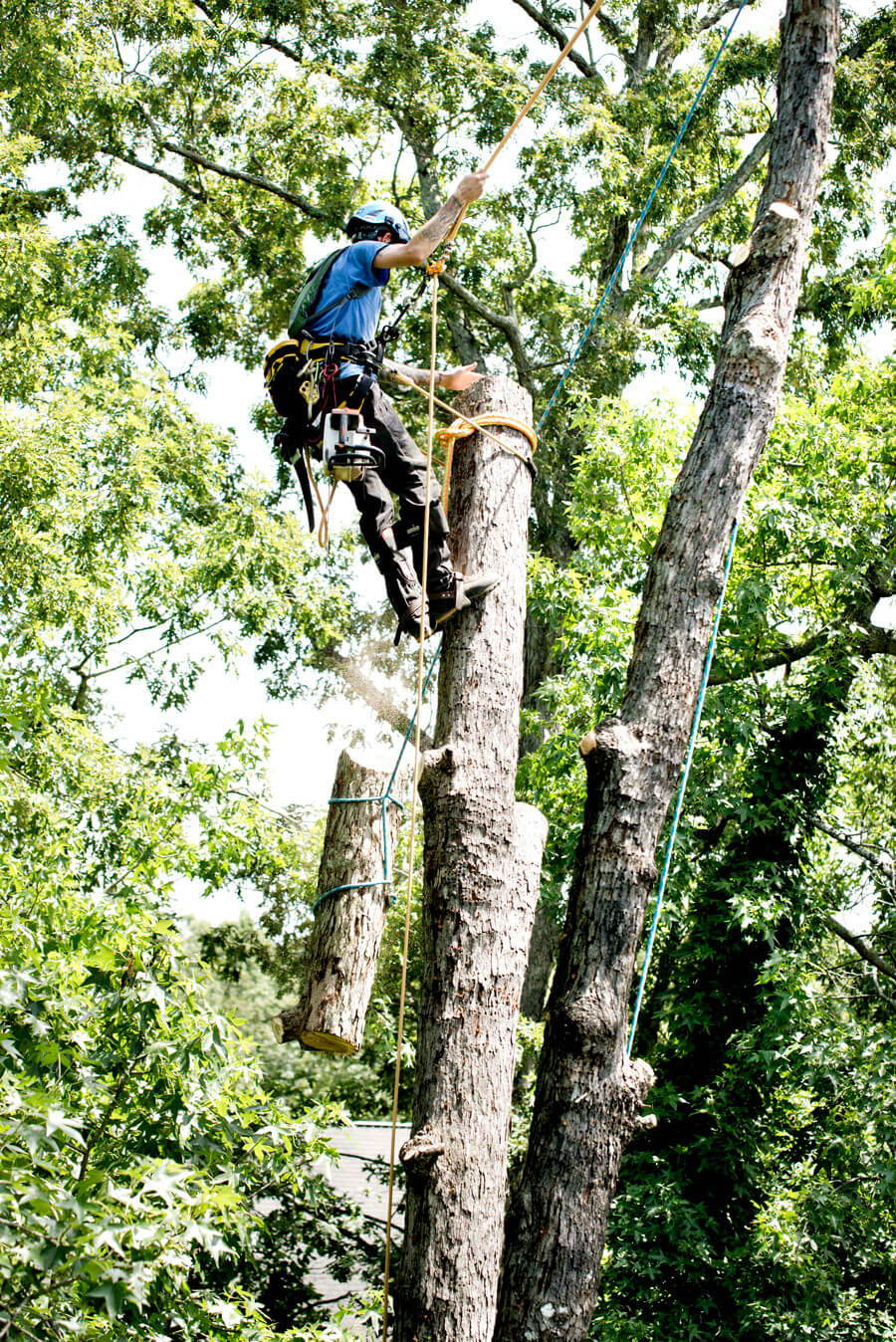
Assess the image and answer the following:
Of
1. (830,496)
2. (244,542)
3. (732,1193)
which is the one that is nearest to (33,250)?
(244,542)

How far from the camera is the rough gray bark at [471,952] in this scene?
3.07m

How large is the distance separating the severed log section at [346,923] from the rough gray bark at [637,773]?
758 mm

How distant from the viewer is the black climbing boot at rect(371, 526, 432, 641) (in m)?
4.11

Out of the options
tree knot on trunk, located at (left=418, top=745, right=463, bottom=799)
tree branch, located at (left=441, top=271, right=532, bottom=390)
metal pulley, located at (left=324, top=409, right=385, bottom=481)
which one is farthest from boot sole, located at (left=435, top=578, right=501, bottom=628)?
tree branch, located at (left=441, top=271, right=532, bottom=390)

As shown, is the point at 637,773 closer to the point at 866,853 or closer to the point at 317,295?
the point at 317,295

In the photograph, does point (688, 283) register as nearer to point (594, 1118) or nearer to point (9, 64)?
point (9, 64)

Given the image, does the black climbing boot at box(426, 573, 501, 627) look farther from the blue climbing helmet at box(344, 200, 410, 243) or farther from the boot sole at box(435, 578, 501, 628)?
the blue climbing helmet at box(344, 200, 410, 243)

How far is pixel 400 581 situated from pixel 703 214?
32.3ft

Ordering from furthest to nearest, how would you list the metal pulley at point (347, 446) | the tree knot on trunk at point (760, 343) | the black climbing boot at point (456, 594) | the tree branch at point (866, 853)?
1. the tree branch at point (866, 853)
2. the metal pulley at point (347, 446)
3. the black climbing boot at point (456, 594)
4. the tree knot on trunk at point (760, 343)

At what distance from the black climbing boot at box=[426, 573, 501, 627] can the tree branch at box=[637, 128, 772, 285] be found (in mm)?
9219

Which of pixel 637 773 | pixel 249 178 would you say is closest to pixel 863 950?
pixel 637 773

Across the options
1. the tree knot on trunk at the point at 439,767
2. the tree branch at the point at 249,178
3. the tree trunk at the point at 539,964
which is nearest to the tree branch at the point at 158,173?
the tree branch at the point at 249,178

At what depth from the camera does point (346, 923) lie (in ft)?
12.5

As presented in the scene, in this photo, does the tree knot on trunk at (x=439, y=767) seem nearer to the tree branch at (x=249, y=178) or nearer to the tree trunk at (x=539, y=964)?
the tree trunk at (x=539, y=964)
